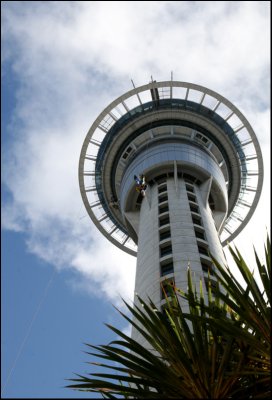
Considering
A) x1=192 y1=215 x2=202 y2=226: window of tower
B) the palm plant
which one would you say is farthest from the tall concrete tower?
the palm plant

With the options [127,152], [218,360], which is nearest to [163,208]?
[127,152]

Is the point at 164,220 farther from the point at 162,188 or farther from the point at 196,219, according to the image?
the point at 162,188

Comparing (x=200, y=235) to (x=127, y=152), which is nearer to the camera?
(x=200, y=235)

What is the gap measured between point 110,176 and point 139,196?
8.17 meters

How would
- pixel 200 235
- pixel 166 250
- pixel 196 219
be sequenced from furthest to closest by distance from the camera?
pixel 196 219
pixel 200 235
pixel 166 250

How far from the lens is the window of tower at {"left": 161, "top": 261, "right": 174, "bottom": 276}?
29.6 meters

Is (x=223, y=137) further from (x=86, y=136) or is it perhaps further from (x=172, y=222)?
(x=172, y=222)

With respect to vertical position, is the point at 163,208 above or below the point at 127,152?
below

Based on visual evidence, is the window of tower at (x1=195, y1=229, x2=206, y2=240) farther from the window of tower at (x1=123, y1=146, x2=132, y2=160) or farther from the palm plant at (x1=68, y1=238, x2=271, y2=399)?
the palm plant at (x1=68, y1=238, x2=271, y2=399)

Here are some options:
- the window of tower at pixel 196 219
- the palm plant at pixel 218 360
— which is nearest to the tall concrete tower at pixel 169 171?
the window of tower at pixel 196 219

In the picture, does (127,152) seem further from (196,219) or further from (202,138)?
(196,219)

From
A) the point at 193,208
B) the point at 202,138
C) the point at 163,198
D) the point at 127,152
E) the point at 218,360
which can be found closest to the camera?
the point at 218,360

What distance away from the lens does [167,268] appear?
30.2 metres

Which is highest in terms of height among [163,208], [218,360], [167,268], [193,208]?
[163,208]
